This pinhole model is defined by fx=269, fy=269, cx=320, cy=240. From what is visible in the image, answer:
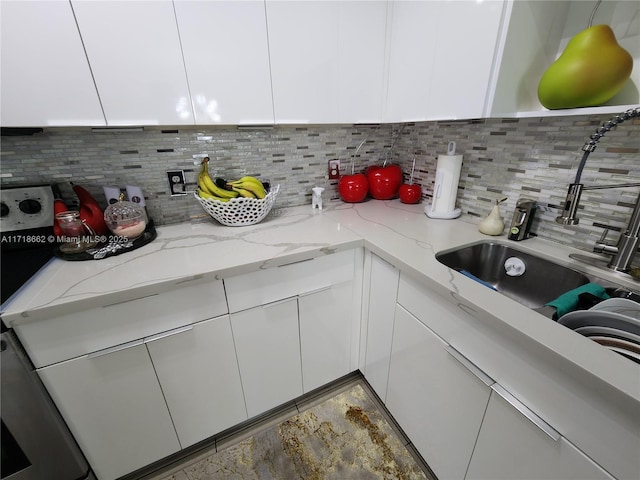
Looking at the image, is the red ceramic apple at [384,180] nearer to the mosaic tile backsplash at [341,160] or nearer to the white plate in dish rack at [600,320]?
the mosaic tile backsplash at [341,160]

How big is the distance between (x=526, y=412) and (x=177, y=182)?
1463 mm

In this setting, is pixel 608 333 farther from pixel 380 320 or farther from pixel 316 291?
pixel 316 291

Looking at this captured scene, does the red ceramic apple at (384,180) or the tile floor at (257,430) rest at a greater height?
the red ceramic apple at (384,180)

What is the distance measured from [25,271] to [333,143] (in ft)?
4.50

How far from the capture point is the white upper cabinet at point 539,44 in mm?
789

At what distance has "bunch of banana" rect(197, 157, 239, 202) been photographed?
118 cm

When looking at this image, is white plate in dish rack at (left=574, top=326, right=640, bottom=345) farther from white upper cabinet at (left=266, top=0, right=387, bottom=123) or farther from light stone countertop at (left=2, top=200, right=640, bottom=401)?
white upper cabinet at (left=266, top=0, right=387, bottom=123)

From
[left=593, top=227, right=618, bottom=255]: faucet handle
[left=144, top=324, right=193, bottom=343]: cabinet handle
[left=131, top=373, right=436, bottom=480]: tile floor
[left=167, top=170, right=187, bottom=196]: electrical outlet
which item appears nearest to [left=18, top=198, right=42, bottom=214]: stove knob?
[left=167, top=170, right=187, bottom=196]: electrical outlet

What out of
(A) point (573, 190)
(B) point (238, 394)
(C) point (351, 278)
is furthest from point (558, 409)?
(B) point (238, 394)

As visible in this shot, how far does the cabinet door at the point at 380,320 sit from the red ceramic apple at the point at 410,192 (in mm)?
584

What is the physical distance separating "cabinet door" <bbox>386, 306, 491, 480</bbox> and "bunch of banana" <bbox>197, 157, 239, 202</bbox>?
0.86 meters

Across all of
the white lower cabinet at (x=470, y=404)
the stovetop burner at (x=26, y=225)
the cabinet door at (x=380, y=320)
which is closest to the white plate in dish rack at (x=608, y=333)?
the white lower cabinet at (x=470, y=404)

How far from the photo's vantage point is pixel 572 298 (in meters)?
0.77

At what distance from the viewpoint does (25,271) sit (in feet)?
2.80
